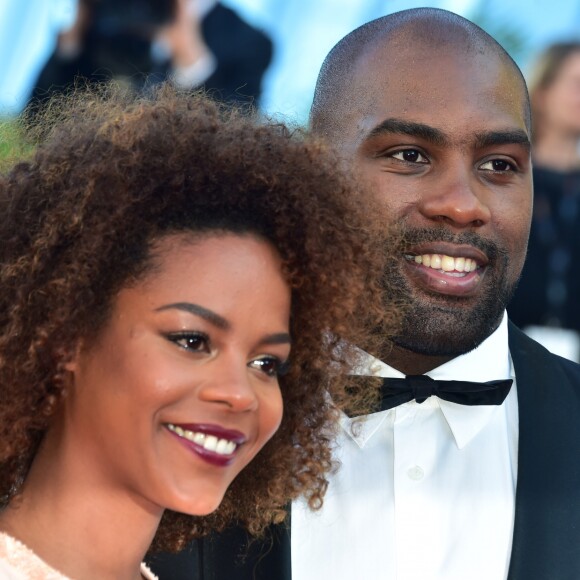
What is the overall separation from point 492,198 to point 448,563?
0.93m

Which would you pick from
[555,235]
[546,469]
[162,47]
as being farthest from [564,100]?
[546,469]

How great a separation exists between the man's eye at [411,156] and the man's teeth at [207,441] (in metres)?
1.07

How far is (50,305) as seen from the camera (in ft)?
7.59

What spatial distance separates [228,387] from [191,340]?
4.5 inches

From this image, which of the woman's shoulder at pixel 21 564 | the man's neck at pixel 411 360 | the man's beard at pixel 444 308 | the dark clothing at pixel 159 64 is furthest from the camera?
the dark clothing at pixel 159 64

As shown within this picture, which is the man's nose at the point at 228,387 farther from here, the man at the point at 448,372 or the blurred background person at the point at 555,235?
the blurred background person at the point at 555,235

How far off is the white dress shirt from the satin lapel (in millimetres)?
93

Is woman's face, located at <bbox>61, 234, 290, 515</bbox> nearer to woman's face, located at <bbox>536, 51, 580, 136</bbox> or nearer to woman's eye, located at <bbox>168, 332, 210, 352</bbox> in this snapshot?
woman's eye, located at <bbox>168, 332, 210, 352</bbox>

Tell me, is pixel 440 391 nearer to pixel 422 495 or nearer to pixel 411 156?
pixel 422 495

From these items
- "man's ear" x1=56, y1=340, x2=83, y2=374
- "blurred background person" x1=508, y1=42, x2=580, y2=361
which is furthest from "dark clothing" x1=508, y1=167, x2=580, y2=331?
"man's ear" x1=56, y1=340, x2=83, y2=374

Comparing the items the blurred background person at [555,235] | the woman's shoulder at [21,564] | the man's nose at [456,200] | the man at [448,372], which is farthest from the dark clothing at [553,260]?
the woman's shoulder at [21,564]

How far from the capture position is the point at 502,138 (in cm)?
304

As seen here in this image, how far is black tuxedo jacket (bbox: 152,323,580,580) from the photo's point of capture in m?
2.77

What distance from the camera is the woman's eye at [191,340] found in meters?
2.22
